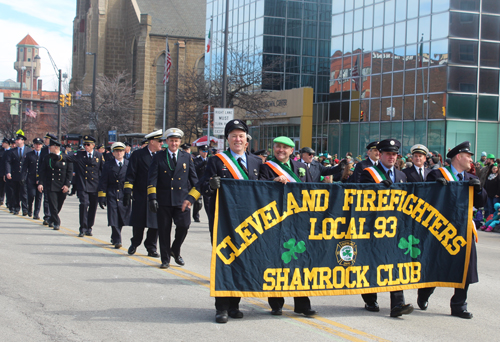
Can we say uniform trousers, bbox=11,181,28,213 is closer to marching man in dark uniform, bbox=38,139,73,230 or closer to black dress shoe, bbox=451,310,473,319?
marching man in dark uniform, bbox=38,139,73,230

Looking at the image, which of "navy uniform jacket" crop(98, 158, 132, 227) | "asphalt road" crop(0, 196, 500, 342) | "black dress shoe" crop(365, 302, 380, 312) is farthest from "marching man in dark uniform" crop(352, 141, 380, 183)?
"navy uniform jacket" crop(98, 158, 132, 227)

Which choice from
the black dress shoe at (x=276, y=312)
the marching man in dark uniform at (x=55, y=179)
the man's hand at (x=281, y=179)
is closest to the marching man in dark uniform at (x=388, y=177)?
the black dress shoe at (x=276, y=312)

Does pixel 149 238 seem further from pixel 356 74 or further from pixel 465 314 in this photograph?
pixel 356 74

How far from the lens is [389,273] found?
6258 mm

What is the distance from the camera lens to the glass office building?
28.8 meters

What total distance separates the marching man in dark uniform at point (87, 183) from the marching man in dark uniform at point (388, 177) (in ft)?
24.4

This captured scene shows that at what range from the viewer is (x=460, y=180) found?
6.82 metres

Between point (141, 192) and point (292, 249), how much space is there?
4342mm

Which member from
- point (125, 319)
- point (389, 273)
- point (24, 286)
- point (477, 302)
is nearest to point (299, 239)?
point (389, 273)

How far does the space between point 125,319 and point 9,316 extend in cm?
128

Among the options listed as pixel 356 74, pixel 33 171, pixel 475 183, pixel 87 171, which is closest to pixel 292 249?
pixel 475 183

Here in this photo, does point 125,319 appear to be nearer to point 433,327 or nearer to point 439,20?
point 433,327

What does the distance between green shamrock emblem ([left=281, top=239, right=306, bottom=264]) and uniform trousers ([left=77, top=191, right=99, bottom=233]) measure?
7.31 meters

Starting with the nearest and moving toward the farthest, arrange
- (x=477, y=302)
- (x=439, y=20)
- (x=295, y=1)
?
1. (x=477, y=302)
2. (x=439, y=20)
3. (x=295, y=1)
